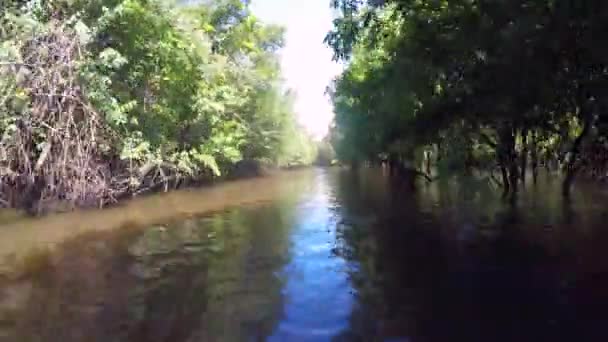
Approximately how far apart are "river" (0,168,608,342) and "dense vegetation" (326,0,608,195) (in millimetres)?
2843

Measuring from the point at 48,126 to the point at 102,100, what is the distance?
→ 2092 mm

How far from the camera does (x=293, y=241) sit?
13305 mm

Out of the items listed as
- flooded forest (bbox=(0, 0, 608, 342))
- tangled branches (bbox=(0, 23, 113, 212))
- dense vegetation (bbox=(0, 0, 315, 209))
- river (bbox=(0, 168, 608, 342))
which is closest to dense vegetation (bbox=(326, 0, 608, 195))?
flooded forest (bbox=(0, 0, 608, 342))

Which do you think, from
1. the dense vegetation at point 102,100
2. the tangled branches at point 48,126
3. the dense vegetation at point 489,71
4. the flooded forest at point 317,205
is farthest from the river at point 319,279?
the dense vegetation at point 489,71

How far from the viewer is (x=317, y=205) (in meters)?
22.5

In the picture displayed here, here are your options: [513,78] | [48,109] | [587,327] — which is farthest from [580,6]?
[48,109]

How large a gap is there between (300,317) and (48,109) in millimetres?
12477

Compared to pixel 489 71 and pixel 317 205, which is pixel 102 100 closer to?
pixel 317 205

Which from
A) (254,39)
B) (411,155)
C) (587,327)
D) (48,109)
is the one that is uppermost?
(254,39)

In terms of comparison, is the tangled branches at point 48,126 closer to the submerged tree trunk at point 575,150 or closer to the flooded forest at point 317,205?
the flooded forest at point 317,205

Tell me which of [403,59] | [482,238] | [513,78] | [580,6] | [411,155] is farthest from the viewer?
[411,155]

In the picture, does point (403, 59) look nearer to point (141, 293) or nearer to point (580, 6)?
point (580, 6)

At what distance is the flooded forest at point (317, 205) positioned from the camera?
7.38m

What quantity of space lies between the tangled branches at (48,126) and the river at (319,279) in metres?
1.32
